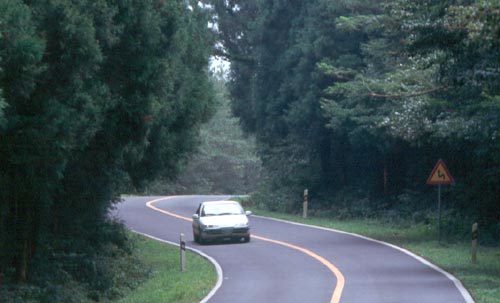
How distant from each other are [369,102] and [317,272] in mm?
12287

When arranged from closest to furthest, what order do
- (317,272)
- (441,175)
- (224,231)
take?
(317,272) < (441,175) < (224,231)

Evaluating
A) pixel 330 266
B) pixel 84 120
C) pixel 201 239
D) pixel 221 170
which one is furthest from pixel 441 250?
pixel 221 170

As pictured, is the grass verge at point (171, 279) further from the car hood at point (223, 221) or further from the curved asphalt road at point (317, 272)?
the car hood at point (223, 221)

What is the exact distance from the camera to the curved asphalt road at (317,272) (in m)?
19.2

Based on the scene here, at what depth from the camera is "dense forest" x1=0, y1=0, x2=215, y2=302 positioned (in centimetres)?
1689

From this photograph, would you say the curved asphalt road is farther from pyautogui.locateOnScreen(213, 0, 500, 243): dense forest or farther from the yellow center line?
pyautogui.locateOnScreen(213, 0, 500, 243): dense forest

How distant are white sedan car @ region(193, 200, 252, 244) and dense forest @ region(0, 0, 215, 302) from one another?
2970 mm

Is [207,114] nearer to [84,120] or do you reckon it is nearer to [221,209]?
[221,209]

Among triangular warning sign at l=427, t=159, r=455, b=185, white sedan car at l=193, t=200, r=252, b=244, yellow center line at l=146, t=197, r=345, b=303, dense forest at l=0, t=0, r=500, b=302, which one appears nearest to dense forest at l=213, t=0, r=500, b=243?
dense forest at l=0, t=0, r=500, b=302

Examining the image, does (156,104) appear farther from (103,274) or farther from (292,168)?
(292,168)

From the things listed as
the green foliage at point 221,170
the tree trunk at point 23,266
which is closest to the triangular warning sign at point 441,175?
the tree trunk at point 23,266

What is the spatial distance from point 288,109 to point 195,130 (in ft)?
59.4

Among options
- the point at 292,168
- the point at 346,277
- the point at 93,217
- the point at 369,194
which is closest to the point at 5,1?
the point at 346,277

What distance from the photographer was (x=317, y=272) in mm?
23609
